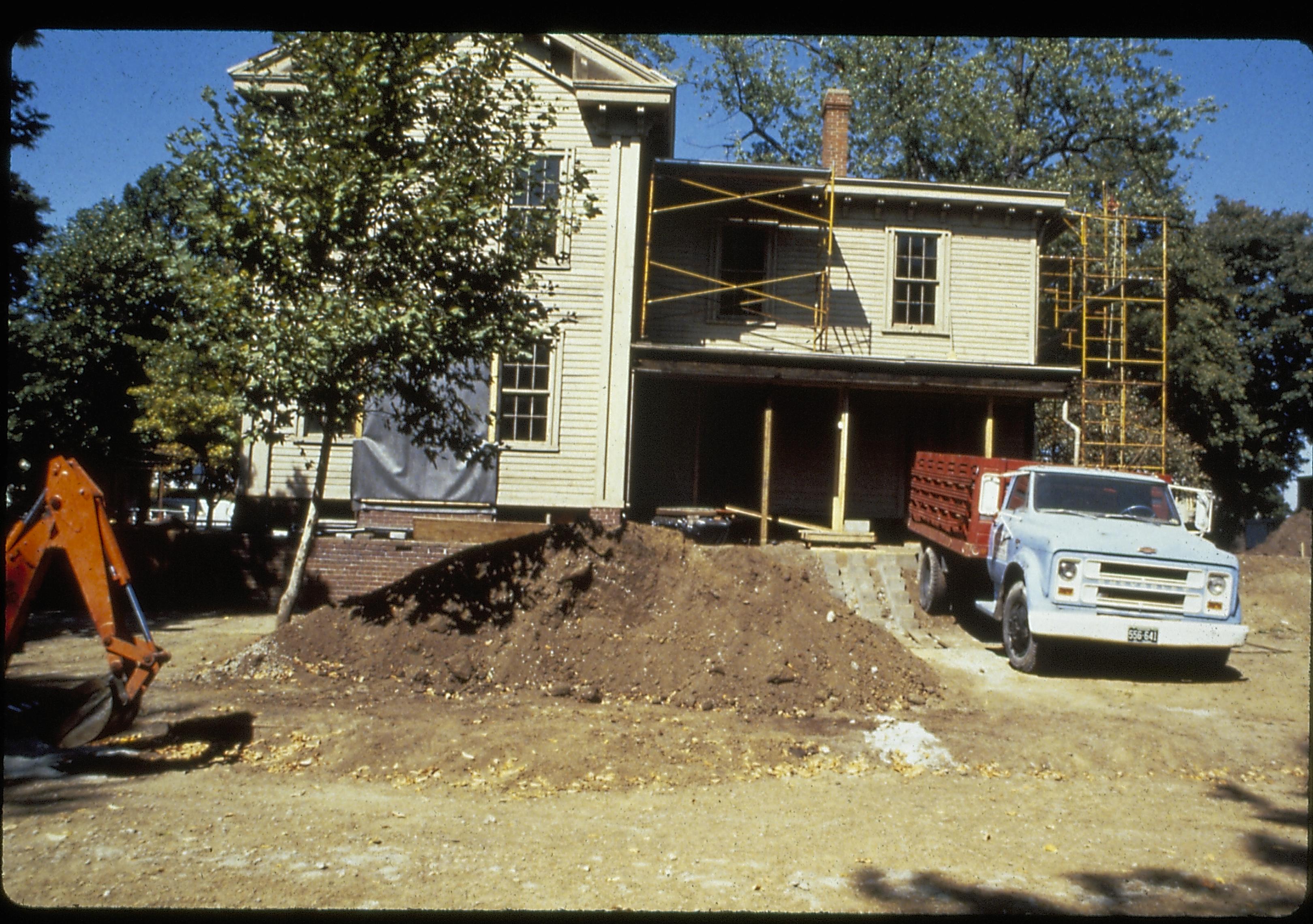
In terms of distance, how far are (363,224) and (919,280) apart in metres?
12.8

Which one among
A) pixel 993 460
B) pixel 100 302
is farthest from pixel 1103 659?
pixel 100 302

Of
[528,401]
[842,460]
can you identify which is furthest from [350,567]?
[842,460]

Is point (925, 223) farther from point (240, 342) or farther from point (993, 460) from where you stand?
point (240, 342)

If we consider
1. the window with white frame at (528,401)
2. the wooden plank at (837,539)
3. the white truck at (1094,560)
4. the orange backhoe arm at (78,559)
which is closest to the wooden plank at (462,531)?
the window with white frame at (528,401)

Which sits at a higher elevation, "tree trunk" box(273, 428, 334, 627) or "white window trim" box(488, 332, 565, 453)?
"white window trim" box(488, 332, 565, 453)

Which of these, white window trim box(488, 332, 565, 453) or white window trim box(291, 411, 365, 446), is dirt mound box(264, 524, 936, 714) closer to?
white window trim box(488, 332, 565, 453)

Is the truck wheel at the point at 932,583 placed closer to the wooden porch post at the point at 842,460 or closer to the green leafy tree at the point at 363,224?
the wooden porch post at the point at 842,460

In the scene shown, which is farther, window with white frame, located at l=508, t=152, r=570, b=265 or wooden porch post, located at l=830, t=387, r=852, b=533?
wooden porch post, located at l=830, t=387, r=852, b=533

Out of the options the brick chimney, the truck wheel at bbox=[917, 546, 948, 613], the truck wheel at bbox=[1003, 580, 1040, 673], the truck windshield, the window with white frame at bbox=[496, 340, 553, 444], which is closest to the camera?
the truck wheel at bbox=[1003, 580, 1040, 673]

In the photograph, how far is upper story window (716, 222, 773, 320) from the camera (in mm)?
20250

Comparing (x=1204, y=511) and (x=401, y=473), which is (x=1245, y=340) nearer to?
(x=1204, y=511)

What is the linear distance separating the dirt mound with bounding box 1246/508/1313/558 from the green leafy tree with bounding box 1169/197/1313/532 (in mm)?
2418

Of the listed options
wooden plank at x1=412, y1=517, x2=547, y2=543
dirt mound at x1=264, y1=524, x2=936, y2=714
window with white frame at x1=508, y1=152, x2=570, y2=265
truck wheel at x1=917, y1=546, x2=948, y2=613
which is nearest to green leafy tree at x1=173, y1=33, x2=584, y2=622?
window with white frame at x1=508, y1=152, x2=570, y2=265

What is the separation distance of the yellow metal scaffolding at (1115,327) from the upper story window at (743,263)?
677cm
